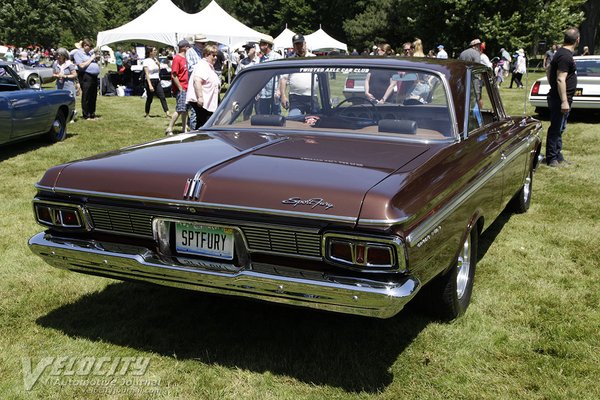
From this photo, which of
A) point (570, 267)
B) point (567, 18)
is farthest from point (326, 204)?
point (567, 18)

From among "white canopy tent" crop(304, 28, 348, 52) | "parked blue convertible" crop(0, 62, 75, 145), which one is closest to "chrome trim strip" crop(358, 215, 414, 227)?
"parked blue convertible" crop(0, 62, 75, 145)

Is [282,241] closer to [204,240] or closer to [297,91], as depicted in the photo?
[204,240]

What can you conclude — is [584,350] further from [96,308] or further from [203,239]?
[96,308]

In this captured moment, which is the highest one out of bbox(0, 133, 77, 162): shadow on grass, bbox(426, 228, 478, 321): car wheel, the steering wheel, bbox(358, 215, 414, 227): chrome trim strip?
the steering wheel

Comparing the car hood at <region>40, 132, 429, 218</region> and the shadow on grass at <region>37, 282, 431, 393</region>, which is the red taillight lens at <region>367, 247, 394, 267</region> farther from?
the shadow on grass at <region>37, 282, 431, 393</region>

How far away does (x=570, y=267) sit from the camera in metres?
4.71

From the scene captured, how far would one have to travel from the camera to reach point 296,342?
343cm

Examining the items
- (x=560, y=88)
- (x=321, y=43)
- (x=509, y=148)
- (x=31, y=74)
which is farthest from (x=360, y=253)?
(x=321, y=43)

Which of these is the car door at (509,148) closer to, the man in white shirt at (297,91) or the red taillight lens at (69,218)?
the man in white shirt at (297,91)

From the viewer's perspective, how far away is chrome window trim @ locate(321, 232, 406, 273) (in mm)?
2564

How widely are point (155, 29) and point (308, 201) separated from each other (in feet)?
65.3

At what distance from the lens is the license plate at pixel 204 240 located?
9.42ft

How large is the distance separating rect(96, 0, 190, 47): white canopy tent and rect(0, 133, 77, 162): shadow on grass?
11.0 meters

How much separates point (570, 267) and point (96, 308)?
3480mm
